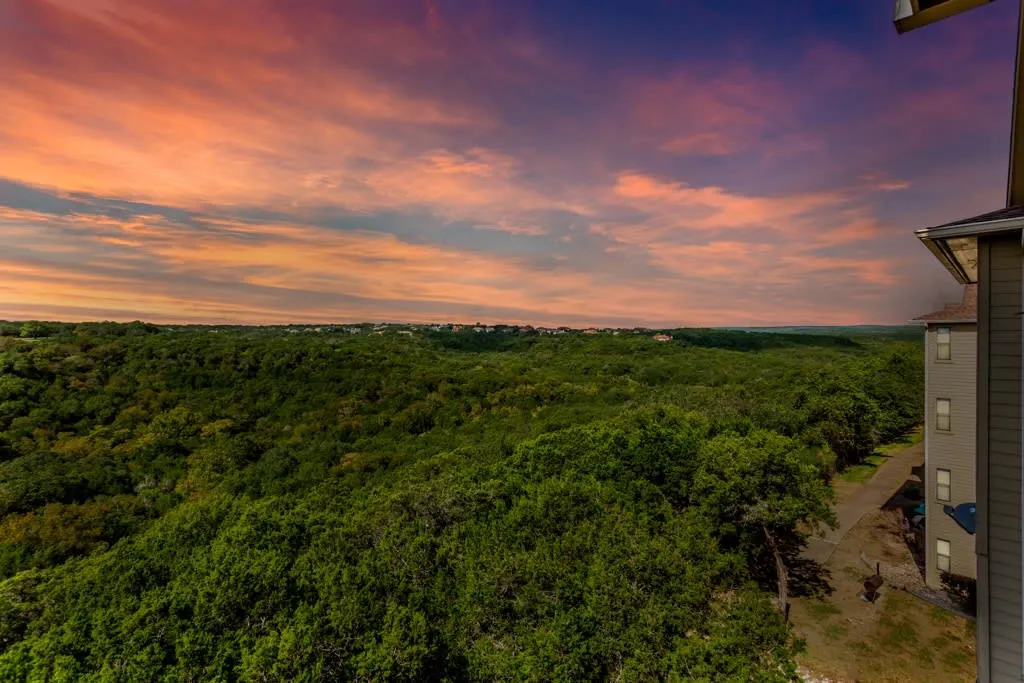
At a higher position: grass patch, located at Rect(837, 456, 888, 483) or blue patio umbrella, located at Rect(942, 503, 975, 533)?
blue patio umbrella, located at Rect(942, 503, 975, 533)

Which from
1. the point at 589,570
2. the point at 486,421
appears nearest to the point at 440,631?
the point at 589,570

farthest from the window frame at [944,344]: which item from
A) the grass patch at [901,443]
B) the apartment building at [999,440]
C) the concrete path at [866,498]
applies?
the grass patch at [901,443]

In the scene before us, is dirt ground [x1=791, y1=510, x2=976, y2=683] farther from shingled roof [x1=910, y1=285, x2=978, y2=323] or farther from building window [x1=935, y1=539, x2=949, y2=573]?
shingled roof [x1=910, y1=285, x2=978, y2=323]

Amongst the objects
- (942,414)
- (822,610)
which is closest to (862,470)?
(822,610)

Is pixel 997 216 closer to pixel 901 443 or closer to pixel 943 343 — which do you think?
pixel 943 343

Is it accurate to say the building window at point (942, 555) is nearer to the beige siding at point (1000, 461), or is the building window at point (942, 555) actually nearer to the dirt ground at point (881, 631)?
the dirt ground at point (881, 631)

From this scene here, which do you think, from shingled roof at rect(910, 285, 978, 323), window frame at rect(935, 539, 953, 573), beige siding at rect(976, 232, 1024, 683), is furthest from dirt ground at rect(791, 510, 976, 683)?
beige siding at rect(976, 232, 1024, 683)
